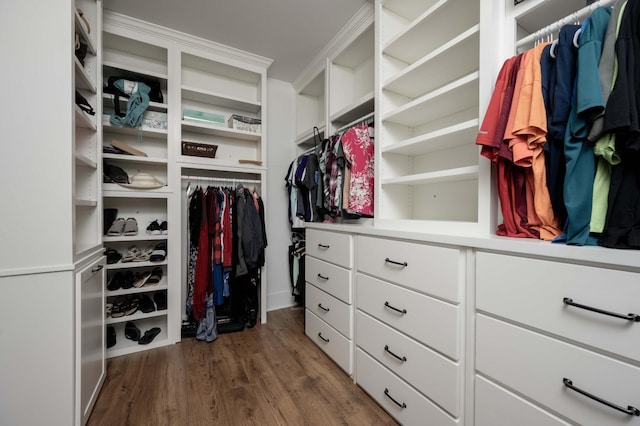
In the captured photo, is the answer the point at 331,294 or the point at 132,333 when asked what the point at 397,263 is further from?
the point at 132,333

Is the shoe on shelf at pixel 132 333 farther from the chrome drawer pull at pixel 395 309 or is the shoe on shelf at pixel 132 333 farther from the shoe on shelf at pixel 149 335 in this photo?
the chrome drawer pull at pixel 395 309

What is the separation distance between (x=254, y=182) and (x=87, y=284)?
4.90ft

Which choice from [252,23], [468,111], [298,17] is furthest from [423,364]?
[252,23]

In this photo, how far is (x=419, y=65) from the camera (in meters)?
1.38

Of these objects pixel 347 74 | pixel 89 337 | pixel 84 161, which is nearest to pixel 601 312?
pixel 89 337

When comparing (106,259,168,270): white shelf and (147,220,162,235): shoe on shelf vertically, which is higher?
(147,220,162,235): shoe on shelf

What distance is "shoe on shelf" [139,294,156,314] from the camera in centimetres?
201

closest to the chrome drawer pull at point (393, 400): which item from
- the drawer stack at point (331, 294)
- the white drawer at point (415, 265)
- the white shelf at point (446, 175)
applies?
the drawer stack at point (331, 294)

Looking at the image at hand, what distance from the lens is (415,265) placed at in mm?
1207

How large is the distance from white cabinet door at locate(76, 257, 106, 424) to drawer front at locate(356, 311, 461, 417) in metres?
1.38

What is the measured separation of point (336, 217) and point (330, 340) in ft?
2.99

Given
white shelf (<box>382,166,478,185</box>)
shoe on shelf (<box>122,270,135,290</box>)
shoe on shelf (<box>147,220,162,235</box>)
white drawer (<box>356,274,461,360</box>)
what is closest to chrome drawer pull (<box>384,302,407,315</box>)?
white drawer (<box>356,274,461,360</box>)

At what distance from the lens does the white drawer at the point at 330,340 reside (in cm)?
165

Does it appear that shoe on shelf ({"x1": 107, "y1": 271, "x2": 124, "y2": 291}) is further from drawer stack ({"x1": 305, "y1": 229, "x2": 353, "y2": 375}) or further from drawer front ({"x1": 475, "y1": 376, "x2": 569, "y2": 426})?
drawer front ({"x1": 475, "y1": 376, "x2": 569, "y2": 426})
